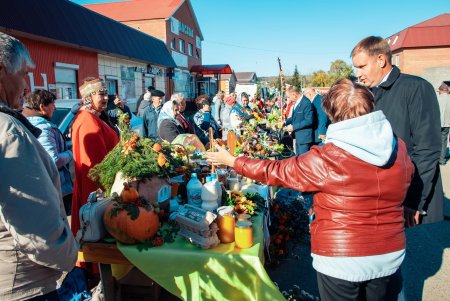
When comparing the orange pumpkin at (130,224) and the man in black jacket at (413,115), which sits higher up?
the man in black jacket at (413,115)

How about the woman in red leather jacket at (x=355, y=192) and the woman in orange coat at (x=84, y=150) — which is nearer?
the woman in red leather jacket at (x=355, y=192)

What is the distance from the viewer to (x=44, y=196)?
1.24 meters

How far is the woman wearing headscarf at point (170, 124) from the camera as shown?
4.23 m

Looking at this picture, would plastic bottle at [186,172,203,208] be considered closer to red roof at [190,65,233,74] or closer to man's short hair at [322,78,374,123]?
man's short hair at [322,78,374,123]

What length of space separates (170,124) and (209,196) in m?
2.20

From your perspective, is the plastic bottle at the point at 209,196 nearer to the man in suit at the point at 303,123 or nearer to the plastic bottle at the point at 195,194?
the plastic bottle at the point at 195,194

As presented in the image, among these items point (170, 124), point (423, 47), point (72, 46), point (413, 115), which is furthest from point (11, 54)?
point (423, 47)

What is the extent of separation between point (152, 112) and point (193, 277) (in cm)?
504

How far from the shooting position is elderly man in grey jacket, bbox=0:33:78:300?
3.89ft

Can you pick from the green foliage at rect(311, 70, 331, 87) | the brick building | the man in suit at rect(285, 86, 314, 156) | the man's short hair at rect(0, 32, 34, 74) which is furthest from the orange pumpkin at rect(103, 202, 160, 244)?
the green foliage at rect(311, 70, 331, 87)

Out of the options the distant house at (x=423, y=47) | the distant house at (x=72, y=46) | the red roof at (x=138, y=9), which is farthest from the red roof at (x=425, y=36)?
the distant house at (x=72, y=46)

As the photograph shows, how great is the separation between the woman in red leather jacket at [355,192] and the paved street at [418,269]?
5.21ft

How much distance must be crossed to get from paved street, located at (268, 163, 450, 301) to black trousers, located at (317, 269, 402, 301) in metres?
1.43

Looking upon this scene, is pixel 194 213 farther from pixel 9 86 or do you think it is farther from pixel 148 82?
pixel 148 82
